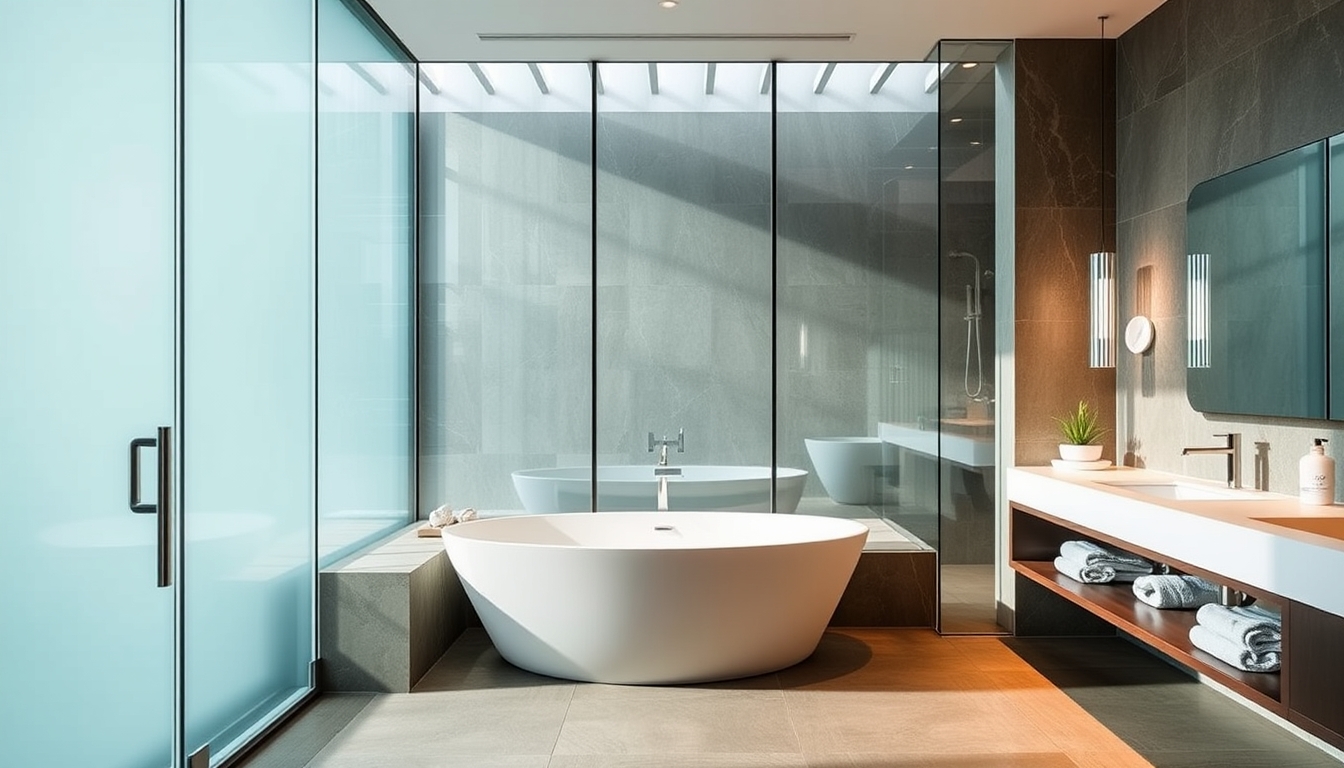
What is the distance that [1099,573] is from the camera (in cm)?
418

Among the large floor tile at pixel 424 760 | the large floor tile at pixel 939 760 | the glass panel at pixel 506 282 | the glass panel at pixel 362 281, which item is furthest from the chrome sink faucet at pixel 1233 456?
the glass panel at pixel 362 281

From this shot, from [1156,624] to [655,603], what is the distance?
1739mm

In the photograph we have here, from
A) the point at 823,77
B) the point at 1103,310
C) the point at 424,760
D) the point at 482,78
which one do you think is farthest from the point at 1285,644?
the point at 482,78

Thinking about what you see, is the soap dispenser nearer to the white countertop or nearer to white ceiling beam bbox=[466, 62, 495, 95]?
the white countertop

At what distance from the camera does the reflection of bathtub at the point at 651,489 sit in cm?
531

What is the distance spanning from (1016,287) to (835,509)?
55.1 inches

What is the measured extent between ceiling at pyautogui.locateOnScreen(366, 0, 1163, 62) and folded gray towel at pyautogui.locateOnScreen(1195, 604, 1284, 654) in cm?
265

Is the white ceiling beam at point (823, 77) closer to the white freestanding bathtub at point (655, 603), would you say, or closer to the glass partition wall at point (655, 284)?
the glass partition wall at point (655, 284)

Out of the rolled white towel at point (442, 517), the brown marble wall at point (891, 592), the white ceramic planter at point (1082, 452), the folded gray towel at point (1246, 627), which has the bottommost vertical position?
the brown marble wall at point (891, 592)

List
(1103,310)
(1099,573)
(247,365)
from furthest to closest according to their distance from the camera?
1. (1103,310)
2. (1099,573)
3. (247,365)

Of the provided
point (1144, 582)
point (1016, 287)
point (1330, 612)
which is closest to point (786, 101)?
point (1016, 287)

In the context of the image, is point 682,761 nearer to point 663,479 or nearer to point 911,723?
point 911,723

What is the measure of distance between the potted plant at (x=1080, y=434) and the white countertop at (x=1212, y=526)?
86mm

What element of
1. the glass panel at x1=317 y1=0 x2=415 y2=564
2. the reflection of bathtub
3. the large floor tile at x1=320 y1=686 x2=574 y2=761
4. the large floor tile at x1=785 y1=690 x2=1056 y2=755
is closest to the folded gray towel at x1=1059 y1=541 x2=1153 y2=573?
the large floor tile at x1=785 y1=690 x2=1056 y2=755
